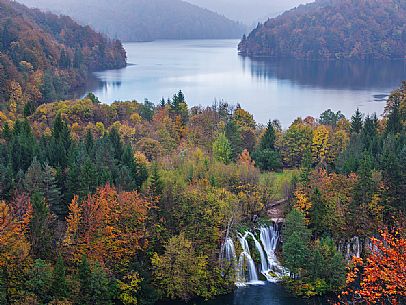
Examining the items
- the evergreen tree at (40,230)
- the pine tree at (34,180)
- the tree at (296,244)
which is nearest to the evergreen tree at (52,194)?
the pine tree at (34,180)

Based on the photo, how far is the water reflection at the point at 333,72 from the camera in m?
99.8

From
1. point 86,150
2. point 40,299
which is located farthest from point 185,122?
point 40,299

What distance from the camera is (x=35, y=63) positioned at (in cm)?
8012

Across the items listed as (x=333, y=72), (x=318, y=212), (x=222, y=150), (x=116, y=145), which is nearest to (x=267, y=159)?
(x=222, y=150)

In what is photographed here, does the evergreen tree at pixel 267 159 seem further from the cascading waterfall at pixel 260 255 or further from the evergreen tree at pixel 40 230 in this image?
the evergreen tree at pixel 40 230

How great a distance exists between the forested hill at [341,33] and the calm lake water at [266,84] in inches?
630

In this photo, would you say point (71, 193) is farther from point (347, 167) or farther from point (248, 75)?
point (248, 75)

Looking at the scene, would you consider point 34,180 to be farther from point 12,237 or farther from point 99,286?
point 99,286

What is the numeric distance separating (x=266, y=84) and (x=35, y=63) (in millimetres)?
41483

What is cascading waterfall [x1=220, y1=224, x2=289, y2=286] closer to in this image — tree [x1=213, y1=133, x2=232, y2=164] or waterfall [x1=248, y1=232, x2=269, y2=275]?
waterfall [x1=248, y1=232, x2=269, y2=275]

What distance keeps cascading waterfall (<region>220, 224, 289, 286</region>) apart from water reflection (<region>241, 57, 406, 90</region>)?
223ft

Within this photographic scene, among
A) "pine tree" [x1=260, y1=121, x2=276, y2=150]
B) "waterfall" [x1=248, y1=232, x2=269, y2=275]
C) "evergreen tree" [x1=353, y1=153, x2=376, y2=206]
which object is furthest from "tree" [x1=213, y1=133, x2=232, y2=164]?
"evergreen tree" [x1=353, y1=153, x2=376, y2=206]

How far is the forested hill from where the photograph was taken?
155 m

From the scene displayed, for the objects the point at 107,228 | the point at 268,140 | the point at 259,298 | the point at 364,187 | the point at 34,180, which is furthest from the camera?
the point at 268,140
